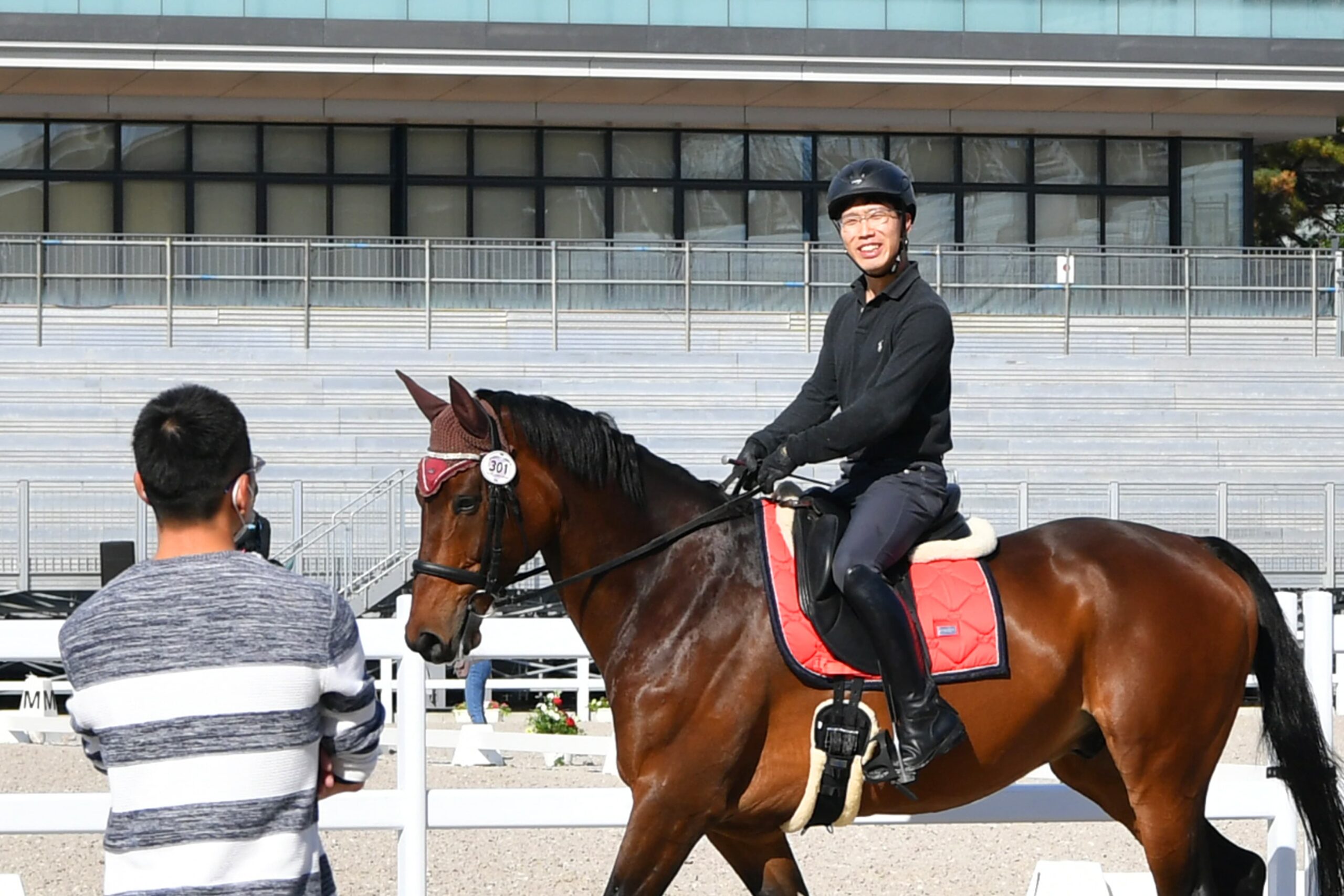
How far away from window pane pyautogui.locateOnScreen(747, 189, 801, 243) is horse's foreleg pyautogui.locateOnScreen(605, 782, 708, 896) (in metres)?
26.4

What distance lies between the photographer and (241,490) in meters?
3.51

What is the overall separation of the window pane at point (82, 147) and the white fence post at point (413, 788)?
2598 centimetres

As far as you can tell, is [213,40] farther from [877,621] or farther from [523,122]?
[877,621]

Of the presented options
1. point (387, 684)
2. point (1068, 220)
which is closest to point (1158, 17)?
point (1068, 220)

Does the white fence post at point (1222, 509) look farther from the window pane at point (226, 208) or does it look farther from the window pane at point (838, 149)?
the window pane at point (226, 208)

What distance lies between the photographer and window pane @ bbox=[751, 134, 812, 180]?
31.5 metres

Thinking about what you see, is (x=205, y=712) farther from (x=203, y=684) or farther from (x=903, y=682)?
(x=903, y=682)

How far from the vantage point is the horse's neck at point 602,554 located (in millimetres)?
5949

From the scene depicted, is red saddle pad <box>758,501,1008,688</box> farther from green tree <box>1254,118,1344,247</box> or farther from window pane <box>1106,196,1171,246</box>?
green tree <box>1254,118,1344,247</box>

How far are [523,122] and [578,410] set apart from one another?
25181 mm

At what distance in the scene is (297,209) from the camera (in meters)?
31.1

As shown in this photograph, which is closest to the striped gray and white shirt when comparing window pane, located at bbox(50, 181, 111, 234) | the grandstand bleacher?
the grandstand bleacher

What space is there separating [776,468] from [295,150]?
26283mm

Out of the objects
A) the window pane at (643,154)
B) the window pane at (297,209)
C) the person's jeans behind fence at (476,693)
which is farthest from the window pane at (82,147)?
the person's jeans behind fence at (476,693)
